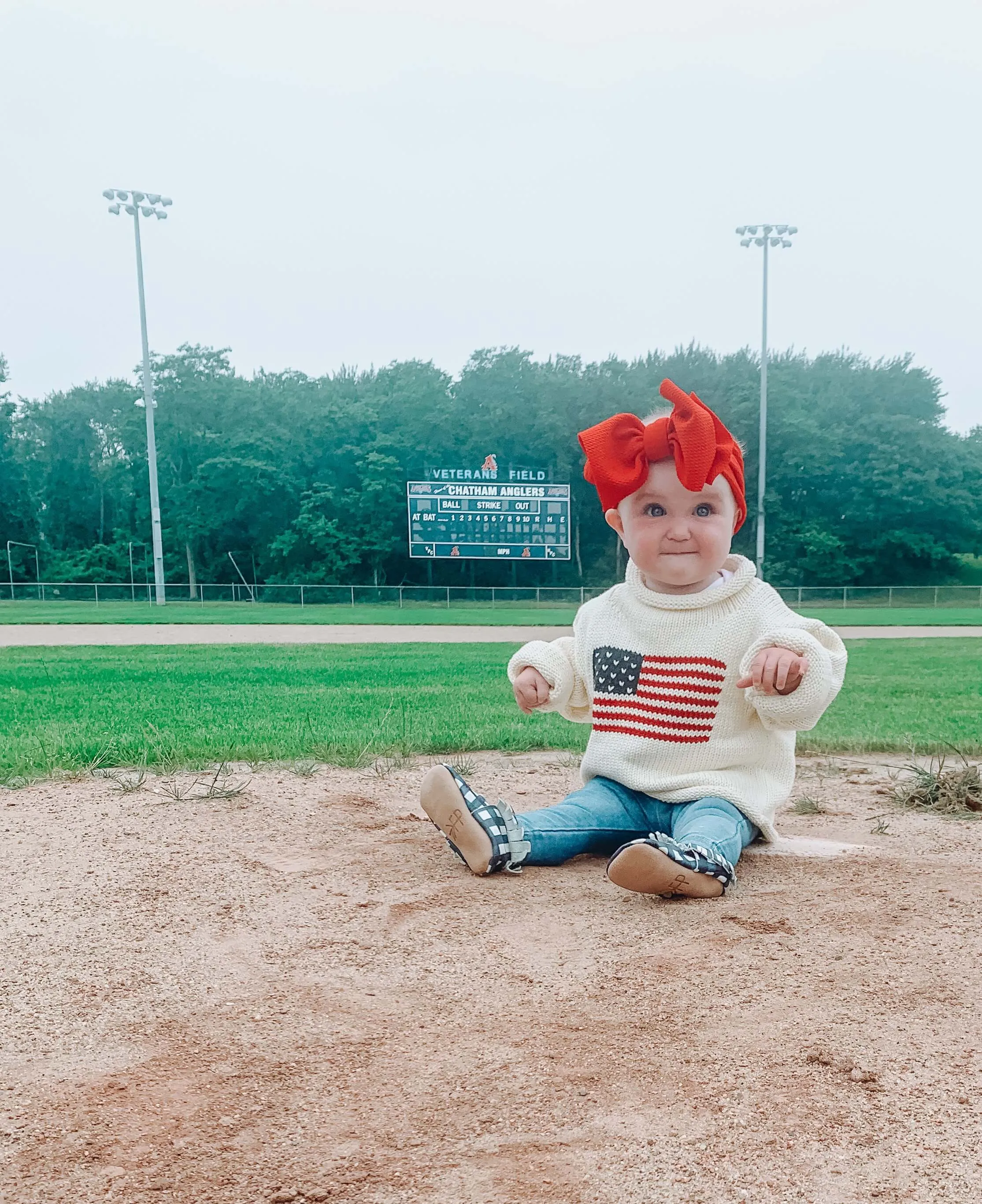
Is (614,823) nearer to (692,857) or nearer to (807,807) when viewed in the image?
(692,857)

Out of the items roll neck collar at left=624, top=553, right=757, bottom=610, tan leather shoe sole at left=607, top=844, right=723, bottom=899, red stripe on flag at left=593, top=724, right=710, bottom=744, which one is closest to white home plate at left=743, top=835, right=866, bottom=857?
red stripe on flag at left=593, top=724, right=710, bottom=744

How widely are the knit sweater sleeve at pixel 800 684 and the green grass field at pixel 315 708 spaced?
6.65 feet

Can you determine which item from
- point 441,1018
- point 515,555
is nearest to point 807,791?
point 441,1018

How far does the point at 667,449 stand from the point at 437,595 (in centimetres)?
2590

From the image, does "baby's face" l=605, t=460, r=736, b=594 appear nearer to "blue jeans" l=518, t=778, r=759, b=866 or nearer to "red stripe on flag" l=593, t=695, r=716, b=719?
"red stripe on flag" l=593, t=695, r=716, b=719

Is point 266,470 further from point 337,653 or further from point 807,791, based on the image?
point 807,791

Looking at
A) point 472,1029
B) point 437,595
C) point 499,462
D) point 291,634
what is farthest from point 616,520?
point 499,462

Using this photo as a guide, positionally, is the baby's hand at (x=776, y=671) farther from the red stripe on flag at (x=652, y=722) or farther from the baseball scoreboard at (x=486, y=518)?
the baseball scoreboard at (x=486, y=518)

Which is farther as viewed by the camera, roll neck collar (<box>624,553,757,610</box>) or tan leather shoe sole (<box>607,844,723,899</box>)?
roll neck collar (<box>624,553,757,610</box>)

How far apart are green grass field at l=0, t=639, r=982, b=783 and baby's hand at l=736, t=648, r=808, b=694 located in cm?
217

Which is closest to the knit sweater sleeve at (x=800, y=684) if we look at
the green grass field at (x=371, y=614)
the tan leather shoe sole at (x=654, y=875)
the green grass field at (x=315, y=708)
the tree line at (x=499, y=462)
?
the tan leather shoe sole at (x=654, y=875)

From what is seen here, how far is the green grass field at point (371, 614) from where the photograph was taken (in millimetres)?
20266

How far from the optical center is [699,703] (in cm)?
299

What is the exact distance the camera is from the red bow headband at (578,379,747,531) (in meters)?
2.92
